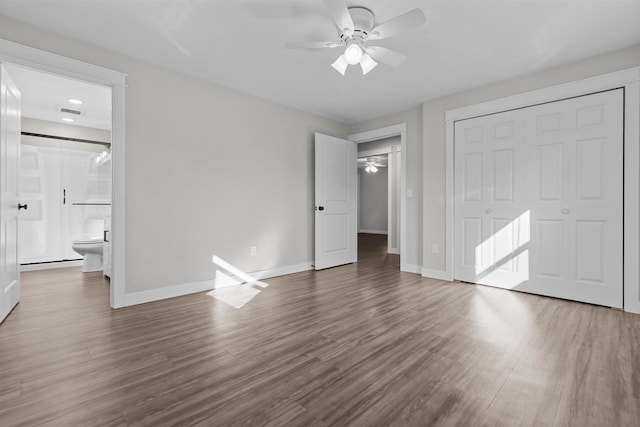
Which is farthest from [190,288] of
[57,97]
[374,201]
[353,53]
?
[374,201]

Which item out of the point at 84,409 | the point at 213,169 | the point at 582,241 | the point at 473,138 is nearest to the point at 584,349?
the point at 582,241

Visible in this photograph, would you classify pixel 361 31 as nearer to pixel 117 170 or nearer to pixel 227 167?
pixel 227 167

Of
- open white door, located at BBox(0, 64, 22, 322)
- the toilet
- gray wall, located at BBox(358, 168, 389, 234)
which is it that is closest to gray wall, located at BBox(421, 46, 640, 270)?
open white door, located at BBox(0, 64, 22, 322)

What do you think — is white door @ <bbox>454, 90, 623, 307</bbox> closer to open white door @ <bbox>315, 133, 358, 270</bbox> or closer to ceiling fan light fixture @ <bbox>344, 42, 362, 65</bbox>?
open white door @ <bbox>315, 133, 358, 270</bbox>

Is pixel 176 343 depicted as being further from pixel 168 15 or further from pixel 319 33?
pixel 319 33

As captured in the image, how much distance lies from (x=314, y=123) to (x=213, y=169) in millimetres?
1916

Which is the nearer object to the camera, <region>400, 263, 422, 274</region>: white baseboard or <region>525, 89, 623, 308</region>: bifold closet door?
<region>525, 89, 623, 308</region>: bifold closet door

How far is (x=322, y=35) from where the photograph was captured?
253 cm

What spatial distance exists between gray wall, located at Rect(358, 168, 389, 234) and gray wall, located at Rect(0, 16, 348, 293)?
6949 mm

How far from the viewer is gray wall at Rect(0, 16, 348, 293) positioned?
2902 millimetres

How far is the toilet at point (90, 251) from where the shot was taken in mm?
4344

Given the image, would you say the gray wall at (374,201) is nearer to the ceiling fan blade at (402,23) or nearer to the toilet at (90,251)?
the toilet at (90,251)

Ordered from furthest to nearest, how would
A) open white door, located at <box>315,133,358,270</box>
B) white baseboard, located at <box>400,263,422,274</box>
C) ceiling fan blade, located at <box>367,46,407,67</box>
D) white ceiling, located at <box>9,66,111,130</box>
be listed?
open white door, located at <box>315,133,358,270</box>, white baseboard, located at <box>400,263,422,274</box>, white ceiling, located at <box>9,66,111,130</box>, ceiling fan blade, located at <box>367,46,407,67</box>

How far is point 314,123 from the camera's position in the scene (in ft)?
15.5
